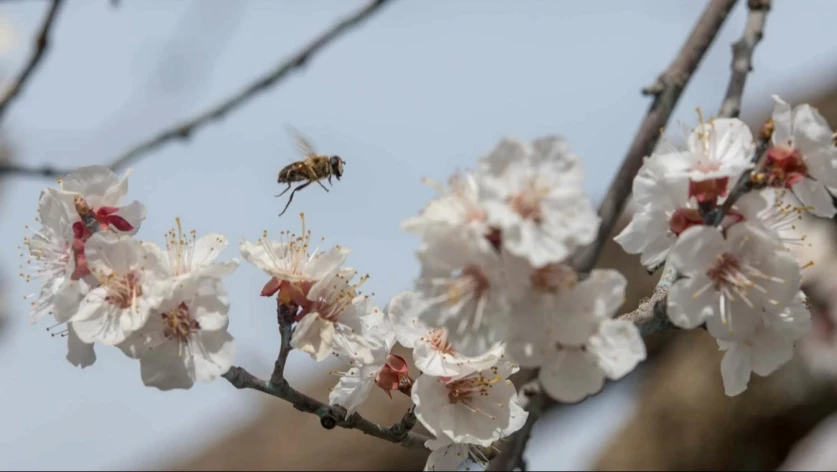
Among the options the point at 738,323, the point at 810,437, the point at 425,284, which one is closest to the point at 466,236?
the point at 425,284

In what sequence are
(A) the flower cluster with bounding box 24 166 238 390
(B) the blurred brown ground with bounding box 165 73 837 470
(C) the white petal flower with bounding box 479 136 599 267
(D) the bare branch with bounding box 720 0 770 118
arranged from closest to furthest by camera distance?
(C) the white petal flower with bounding box 479 136 599 267 < (A) the flower cluster with bounding box 24 166 238 390 < (D) the bare branch with bounding box 720 0 770 118 < (B) the blurred brown ground with bounding box 165 73 837 470

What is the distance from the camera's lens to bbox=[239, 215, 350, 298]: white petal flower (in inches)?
48.3

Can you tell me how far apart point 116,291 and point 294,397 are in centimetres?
30

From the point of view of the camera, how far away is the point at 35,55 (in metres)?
1.93

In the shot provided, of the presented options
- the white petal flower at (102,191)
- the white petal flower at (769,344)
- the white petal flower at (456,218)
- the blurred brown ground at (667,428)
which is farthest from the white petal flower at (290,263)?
the blurred brown ground at (667,428)

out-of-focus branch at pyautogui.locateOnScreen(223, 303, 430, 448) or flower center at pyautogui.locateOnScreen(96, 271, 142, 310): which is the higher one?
flower center at pyautogui.locateOnScreen(96, 271, 142, 310)

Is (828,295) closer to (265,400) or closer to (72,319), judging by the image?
(265,400)

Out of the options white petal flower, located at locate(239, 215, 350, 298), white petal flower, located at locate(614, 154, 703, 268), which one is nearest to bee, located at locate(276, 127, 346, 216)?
white petal flower, located at locate(239, 215, 350, 298)

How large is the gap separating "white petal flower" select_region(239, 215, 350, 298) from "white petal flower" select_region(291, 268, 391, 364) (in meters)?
0.02

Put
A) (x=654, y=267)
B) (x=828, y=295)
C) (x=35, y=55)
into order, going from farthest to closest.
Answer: (x=828, y=295)
(x=35, y=55)
(x=654, y=267)

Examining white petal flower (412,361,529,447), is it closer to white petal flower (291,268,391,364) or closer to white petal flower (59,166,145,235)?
white petal flower (291,268,391,364)

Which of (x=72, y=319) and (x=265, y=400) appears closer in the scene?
(x=72, y=319)

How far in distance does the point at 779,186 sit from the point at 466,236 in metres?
0.45

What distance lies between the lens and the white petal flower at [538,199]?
0.82 m
